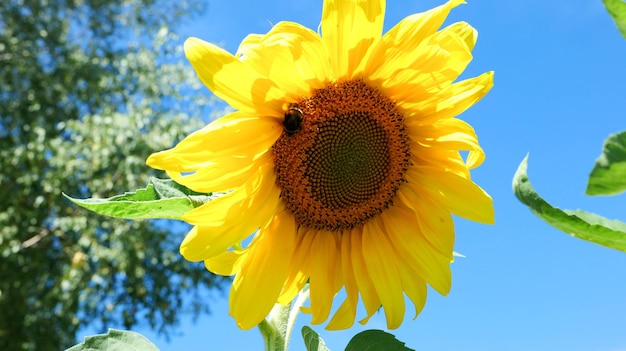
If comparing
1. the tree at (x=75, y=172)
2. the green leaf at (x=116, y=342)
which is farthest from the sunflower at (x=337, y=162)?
the tree at (x=75, y=172)

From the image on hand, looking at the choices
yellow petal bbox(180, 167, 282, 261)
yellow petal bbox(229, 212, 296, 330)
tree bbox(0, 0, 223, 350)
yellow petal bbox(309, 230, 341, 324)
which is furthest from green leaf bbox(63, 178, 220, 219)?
tree bbox(0, 0, 223, 350)

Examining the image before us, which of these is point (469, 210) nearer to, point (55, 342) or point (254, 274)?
point (254, 274)

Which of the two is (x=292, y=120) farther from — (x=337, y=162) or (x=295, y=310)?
(x=295, y=310)

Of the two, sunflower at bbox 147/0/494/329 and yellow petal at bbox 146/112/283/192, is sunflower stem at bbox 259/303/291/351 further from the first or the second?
yellow petal at bbox 146/112/283/192

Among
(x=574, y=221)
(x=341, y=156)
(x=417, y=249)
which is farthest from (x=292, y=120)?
(x=574, y=221)

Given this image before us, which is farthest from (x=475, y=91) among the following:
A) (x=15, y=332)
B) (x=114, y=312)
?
(x=15, y=332)

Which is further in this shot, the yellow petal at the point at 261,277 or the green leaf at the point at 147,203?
the yellow petal at the point at 261,277

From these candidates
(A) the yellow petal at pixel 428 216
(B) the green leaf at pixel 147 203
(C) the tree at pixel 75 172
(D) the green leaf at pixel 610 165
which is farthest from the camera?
(C) the tree at pixel 75 172

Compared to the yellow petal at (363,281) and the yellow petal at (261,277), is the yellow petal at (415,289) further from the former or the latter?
the yellow petal at (261,277)

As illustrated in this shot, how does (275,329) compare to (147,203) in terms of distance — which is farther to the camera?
(275,329)
